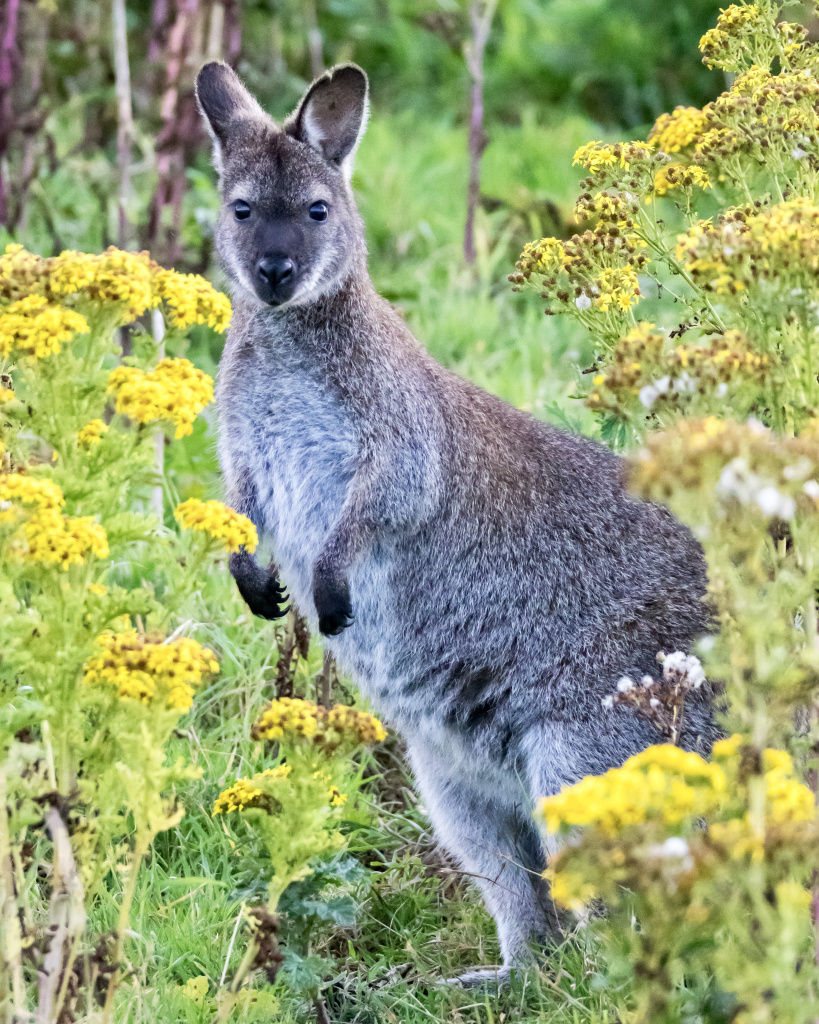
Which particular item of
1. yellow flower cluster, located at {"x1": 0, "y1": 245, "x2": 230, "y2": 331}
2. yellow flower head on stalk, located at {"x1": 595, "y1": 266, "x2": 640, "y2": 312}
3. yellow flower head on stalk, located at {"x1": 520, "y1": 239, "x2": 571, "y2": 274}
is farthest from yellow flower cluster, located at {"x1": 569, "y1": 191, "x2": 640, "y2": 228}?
yellow flower cluster, located at {"x1": 0, "y1": 245, "x2": 230, "y2": 331}

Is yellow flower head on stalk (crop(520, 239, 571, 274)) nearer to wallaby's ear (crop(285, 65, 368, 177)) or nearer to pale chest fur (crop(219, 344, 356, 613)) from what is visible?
pale chest fur (crop(219, 344, 356, 613))

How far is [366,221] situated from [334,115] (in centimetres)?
330

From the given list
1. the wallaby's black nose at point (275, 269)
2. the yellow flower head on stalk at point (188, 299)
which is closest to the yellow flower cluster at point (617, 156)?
the wallaby's black nose at point (275, 269)

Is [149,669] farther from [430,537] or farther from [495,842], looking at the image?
[495,842]

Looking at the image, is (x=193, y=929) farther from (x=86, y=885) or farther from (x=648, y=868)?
(x=648, y=868)

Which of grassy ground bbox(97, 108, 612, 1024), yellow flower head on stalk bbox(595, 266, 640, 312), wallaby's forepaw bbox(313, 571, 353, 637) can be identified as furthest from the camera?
wallaby's forepaw bbox(313, 571, 353, 637)

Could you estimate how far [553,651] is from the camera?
3.71 meters

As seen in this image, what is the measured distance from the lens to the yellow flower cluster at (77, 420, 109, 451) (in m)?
2.46

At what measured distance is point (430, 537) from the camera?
3.92 metres

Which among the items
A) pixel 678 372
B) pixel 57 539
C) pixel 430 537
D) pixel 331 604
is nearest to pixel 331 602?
pixel 331 604

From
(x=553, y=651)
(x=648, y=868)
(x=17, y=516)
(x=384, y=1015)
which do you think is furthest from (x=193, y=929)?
(x=648, y=868)

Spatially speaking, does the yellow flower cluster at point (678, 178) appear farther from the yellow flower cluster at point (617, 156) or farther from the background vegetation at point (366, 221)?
the background vegetation at point (366, 221)

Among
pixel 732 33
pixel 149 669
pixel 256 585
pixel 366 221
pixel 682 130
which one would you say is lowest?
pixel 256 585

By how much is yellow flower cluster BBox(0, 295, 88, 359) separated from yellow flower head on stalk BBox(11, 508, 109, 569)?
32 centimetres
